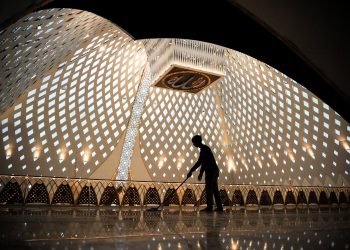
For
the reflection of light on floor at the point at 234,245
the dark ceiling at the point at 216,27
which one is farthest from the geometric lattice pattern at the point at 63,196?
the reflection of light on floor at the point at 234,245

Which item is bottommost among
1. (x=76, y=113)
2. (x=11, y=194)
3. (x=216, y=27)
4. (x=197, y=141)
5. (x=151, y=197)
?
(x=151, y=197)

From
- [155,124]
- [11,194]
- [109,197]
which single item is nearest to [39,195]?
[11,194]

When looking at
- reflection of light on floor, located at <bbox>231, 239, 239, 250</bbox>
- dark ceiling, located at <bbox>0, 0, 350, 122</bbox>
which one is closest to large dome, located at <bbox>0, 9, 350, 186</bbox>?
dark ceiling, located at <bbox>0, 0, 350, 122</bbox>

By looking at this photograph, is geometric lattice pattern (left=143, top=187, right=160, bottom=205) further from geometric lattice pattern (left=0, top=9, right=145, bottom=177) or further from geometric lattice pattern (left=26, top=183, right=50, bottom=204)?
geometric lattice pattern (left=0, top=9, right=145, bottom=177)

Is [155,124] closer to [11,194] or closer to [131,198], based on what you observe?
[131,198]

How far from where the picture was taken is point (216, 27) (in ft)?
15.4

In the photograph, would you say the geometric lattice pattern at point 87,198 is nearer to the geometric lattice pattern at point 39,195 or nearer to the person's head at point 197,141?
the geometric lattice pattern at point 39,195

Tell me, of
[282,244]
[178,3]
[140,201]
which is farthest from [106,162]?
[282,244]

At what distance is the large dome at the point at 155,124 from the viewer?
22734mm

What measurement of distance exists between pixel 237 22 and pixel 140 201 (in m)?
8.69

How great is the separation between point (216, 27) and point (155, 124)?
78.5ft

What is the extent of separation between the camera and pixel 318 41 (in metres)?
3.60

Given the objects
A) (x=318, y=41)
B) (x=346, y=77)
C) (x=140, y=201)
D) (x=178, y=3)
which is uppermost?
(x=178, y=3)

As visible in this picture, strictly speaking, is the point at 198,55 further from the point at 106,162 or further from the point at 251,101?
the point at 106,162
